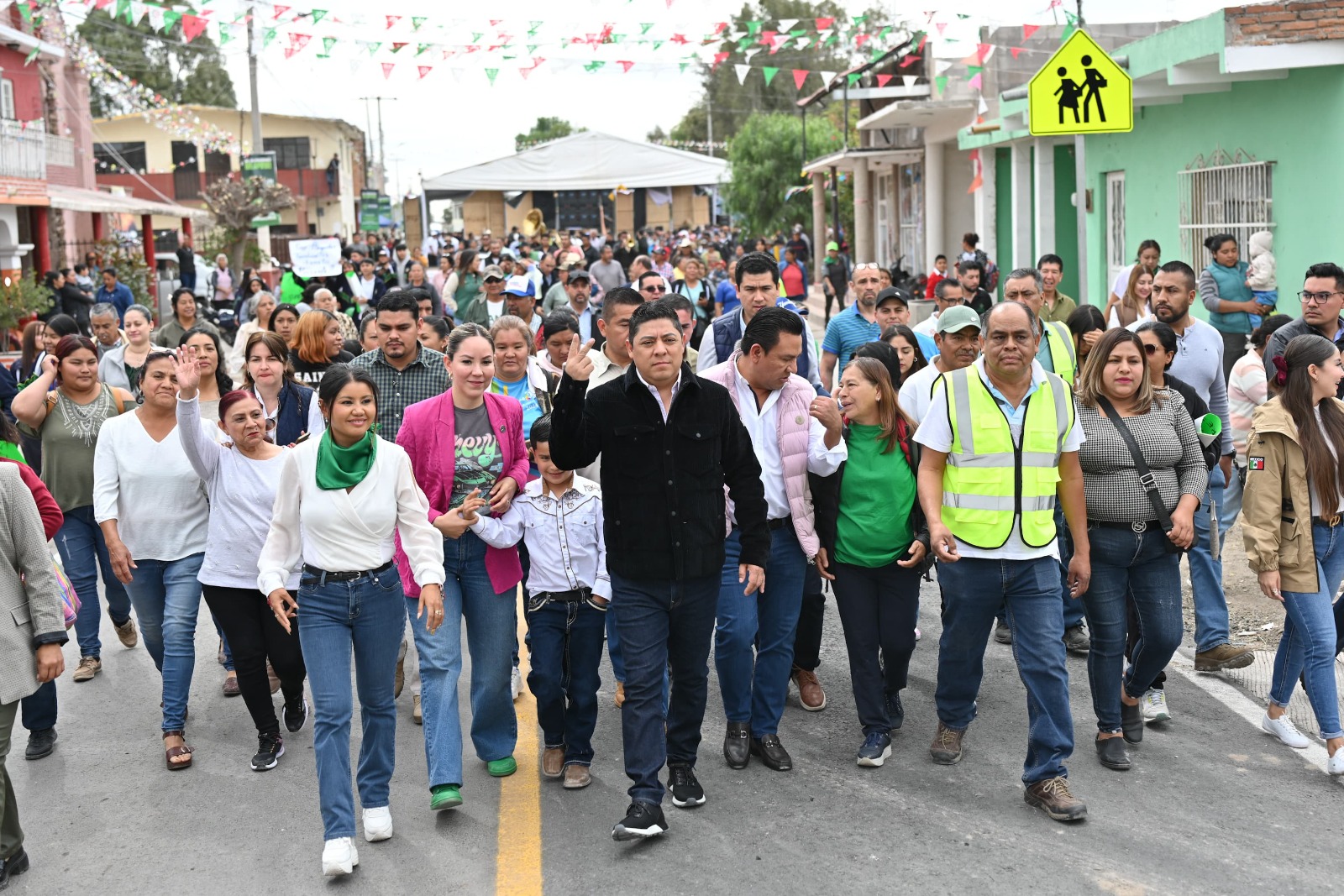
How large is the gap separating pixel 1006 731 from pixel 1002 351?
193 centimetres

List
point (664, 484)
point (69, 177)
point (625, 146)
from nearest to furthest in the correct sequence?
point (664, 484) < point (69, 177) < point (625, 146)

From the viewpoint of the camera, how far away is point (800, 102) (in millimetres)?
38000

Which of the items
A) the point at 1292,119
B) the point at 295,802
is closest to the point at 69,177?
the point at 1292,119

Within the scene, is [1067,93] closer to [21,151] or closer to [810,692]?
[810,692]

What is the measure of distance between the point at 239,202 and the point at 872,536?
36.7 meters

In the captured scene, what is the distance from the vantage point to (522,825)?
216 inches

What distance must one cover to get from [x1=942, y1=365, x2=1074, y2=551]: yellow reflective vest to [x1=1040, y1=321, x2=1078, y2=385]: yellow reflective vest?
180 cm

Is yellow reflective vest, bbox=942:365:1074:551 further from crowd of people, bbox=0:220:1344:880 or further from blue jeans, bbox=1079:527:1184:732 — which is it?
blue jeans, bbox=1079:527:1184:732

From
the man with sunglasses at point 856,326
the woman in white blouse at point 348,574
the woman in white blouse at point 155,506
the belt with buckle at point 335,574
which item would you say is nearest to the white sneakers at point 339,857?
the woman in white blouse at point 348,574

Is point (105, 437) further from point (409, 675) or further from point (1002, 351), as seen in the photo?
point (1002, 351)

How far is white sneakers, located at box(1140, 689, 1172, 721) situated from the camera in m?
6.45

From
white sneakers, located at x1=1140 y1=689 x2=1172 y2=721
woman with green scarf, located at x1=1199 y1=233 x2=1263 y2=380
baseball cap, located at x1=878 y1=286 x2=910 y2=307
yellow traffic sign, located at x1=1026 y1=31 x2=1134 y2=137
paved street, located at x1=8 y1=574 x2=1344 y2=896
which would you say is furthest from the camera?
woman with green scarf, located at x1=1199 y1=233 x2=1263 y2=380

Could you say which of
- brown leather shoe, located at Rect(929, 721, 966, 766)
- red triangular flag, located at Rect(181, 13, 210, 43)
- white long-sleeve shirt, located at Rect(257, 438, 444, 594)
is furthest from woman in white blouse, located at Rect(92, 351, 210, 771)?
red triangular flag, located at Rect(181, 13, 210, 43)

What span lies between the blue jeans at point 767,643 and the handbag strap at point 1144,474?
1.42 meters
